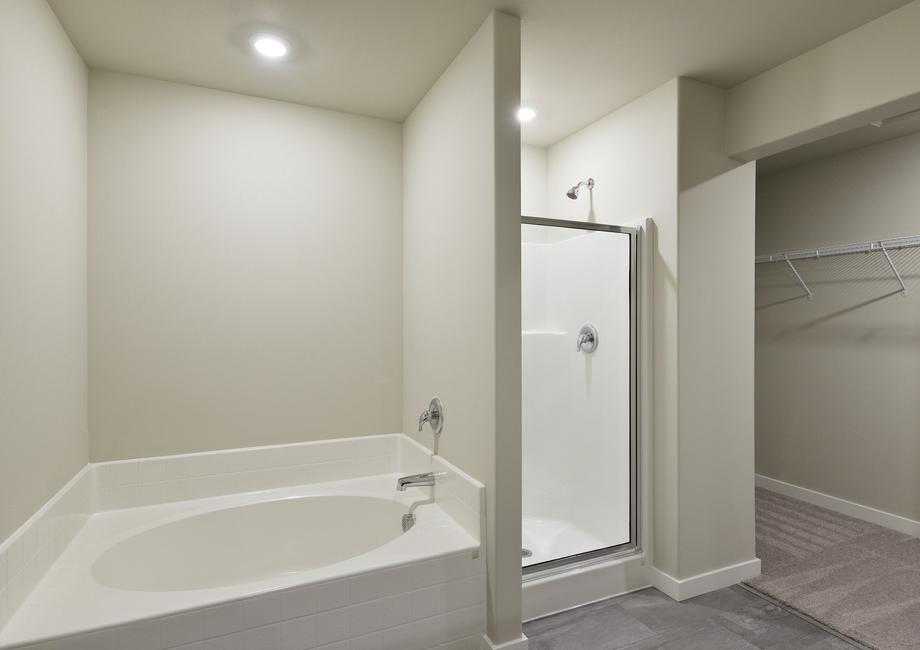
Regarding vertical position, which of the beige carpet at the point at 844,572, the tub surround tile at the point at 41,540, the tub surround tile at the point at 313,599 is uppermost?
the tub surround tile at the point at 41,540

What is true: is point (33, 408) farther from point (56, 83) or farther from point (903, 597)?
point (903, 597)

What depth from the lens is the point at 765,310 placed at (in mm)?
3971

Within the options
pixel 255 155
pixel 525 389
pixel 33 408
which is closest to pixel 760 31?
pixel 525 389

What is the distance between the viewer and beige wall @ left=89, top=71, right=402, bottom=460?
2.31 metres

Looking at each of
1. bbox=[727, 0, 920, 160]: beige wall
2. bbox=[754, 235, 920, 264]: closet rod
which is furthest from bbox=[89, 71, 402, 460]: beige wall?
bbox=[754, 235, 920, 264]: closet rod

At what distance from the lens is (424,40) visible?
2.07m

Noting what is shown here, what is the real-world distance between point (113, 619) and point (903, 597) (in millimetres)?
3214

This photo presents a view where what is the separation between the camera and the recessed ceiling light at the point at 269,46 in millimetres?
2051

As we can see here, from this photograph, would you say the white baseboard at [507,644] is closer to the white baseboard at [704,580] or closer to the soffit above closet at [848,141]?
the white baseboard at [704,580]

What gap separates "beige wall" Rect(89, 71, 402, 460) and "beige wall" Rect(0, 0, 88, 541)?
0.42 feet

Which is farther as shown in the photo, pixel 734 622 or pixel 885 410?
pixel 885 410

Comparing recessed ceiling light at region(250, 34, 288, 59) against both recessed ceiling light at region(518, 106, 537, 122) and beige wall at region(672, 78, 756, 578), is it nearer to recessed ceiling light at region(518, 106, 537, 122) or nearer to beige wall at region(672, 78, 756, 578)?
recessed ceiling light at region(518, 106, 537, 122)

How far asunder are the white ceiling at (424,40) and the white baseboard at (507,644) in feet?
7.62

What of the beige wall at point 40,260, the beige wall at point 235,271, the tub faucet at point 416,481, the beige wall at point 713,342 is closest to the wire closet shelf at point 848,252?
the beige wall at point 713,342
